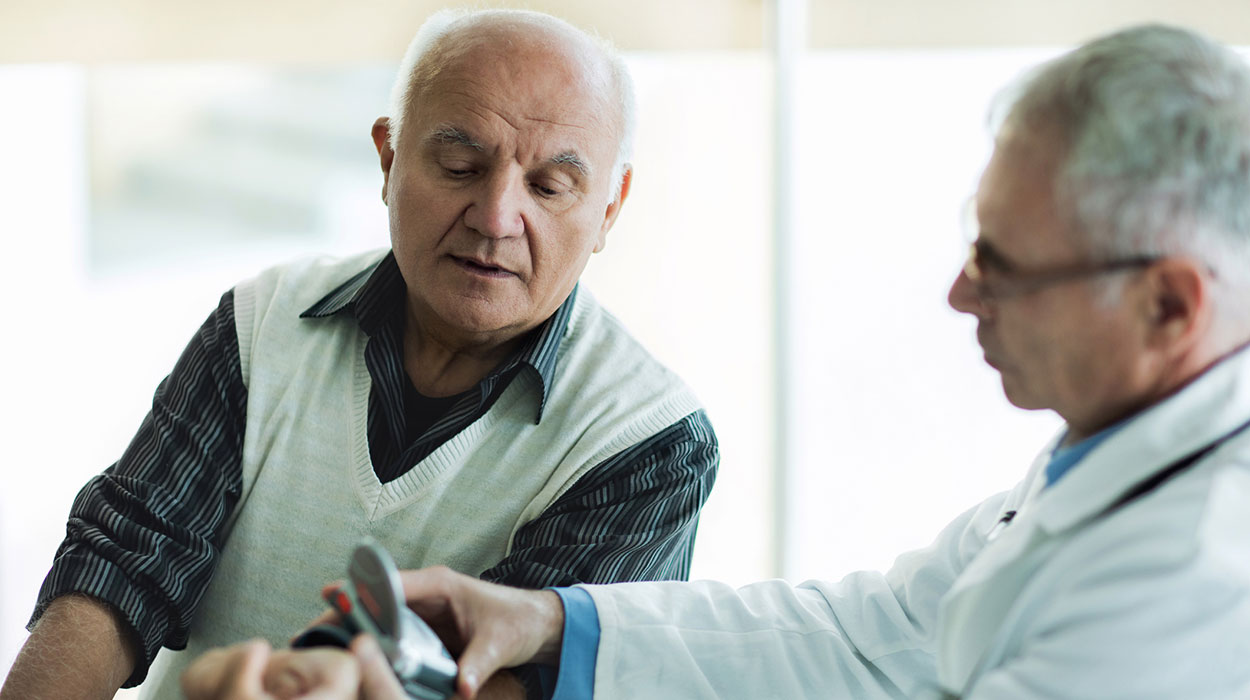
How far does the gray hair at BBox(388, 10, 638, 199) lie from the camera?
1559mm

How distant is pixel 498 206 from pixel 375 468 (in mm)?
409

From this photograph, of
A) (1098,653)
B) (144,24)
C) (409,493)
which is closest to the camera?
(1098,653)

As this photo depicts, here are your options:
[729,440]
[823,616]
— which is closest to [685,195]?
[729,440]

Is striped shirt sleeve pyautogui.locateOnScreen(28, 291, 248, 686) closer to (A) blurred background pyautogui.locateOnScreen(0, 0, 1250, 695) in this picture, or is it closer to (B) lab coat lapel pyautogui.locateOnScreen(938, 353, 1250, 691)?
(B) lab coat lapel pyautogui.locateOnScreen(938, 353, 1250, 691)

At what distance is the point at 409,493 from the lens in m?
1.50

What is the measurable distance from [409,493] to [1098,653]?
93 cm

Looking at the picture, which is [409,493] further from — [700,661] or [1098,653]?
[1098,653]

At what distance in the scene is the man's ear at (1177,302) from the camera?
2.86ft

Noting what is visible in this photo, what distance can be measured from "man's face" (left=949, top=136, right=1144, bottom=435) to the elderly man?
1.98 feet

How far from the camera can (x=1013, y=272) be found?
3.10ft

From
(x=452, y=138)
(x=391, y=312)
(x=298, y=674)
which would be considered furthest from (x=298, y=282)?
(x=298, y=674)

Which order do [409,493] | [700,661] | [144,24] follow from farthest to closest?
1. [144,24]
2. [409,493]
3. [700,661]

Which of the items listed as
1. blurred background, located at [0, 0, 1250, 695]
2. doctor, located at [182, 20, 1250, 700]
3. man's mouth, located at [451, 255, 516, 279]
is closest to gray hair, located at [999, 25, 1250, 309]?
doctor, located at [182, 20, 1250, 700]

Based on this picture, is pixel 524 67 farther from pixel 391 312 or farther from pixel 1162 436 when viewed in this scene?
pixel 1162 436
